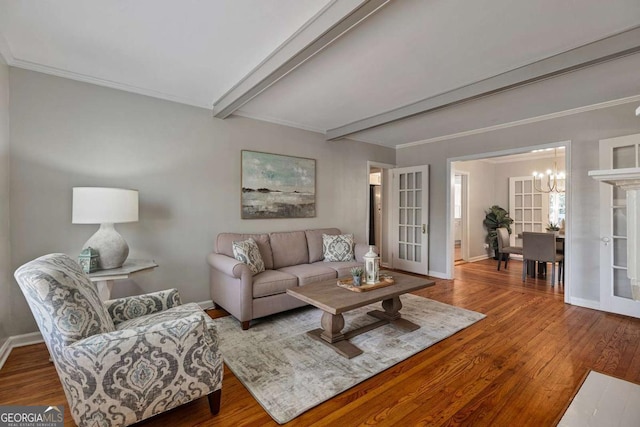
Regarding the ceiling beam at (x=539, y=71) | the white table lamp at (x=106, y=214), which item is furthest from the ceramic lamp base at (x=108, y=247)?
the ceiling beam at (x=539, y=71)

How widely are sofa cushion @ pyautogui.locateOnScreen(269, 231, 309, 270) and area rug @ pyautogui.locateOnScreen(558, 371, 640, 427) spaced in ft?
9.29

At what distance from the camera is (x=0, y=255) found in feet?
7.59

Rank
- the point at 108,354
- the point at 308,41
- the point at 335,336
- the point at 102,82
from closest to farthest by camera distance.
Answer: the point at 108,354, the point at 308,41, the point at 335,336, the point at 102,82

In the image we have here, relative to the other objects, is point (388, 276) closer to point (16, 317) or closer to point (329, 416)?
point (329, 416)

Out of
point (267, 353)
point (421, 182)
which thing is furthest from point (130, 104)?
point (421, 182)

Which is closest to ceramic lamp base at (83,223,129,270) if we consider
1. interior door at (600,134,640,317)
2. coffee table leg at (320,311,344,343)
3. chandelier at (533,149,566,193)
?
coffee table leg at (320,311,344,343)

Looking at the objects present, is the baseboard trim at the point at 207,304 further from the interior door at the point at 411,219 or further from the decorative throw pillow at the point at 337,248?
the interior door at the point at 411,219

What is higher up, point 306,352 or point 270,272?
point 270,272

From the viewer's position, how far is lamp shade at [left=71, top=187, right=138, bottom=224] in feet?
7.66

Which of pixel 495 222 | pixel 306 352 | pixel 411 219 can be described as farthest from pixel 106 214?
pixel 495 222

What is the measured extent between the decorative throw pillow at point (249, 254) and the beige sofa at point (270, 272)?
0.07 metres

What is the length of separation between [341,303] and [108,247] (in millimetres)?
2020

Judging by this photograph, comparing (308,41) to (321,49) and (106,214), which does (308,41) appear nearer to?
(321,49)

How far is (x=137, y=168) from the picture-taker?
306 centimetres
